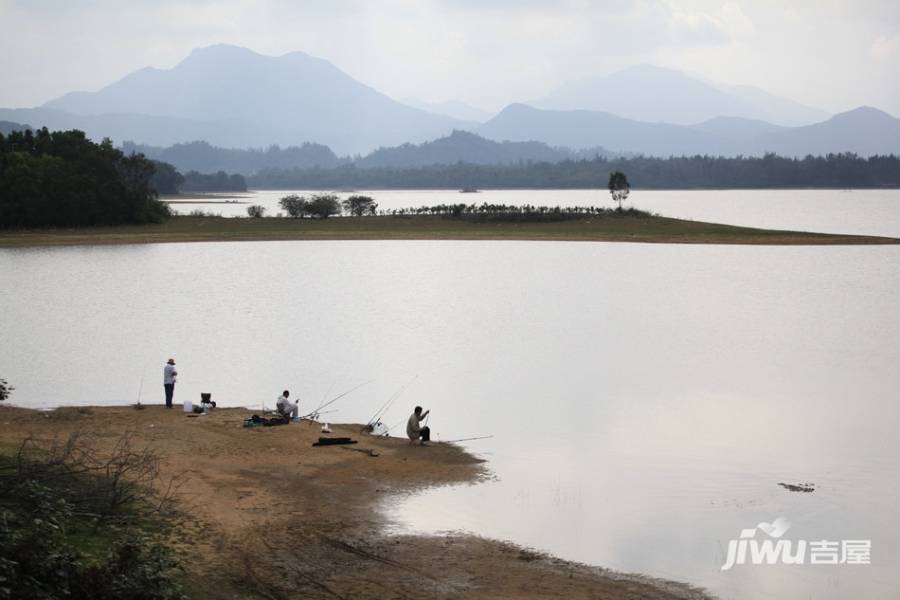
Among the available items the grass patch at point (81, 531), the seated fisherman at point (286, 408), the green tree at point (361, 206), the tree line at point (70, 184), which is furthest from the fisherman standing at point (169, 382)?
the green tree at point (361, 206)

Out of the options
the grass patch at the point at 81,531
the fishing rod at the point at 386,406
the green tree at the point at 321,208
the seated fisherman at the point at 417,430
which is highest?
the green tree at the point at 321,208

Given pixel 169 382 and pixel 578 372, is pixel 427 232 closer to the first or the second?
pixel 578 372

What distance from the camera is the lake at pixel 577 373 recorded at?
19609 millimetres

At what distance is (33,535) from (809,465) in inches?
650

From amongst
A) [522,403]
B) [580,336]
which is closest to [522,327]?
[580,336]

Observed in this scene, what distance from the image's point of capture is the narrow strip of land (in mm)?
88125

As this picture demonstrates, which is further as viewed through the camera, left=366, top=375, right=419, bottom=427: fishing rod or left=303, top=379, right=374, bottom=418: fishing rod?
left=303, top=379, right=374, bottom=418: fishing rod

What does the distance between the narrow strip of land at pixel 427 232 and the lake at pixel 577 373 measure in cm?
1438

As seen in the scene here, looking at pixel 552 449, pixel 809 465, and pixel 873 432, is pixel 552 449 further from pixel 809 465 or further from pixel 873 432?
pixel 873 432

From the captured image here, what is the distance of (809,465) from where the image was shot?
918 inches

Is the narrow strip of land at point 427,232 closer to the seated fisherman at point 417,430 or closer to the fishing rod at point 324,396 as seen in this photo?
the fishing rod at point 324,396

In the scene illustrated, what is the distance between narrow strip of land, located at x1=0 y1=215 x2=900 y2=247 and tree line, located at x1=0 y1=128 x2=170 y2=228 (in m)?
1.57

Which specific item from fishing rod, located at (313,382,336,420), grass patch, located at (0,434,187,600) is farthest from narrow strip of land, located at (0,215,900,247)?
grass patch, located at (0,434,187,600)

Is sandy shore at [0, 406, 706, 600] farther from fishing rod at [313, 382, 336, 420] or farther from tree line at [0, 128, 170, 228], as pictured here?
tree line at [0, 128, 170, 228]
